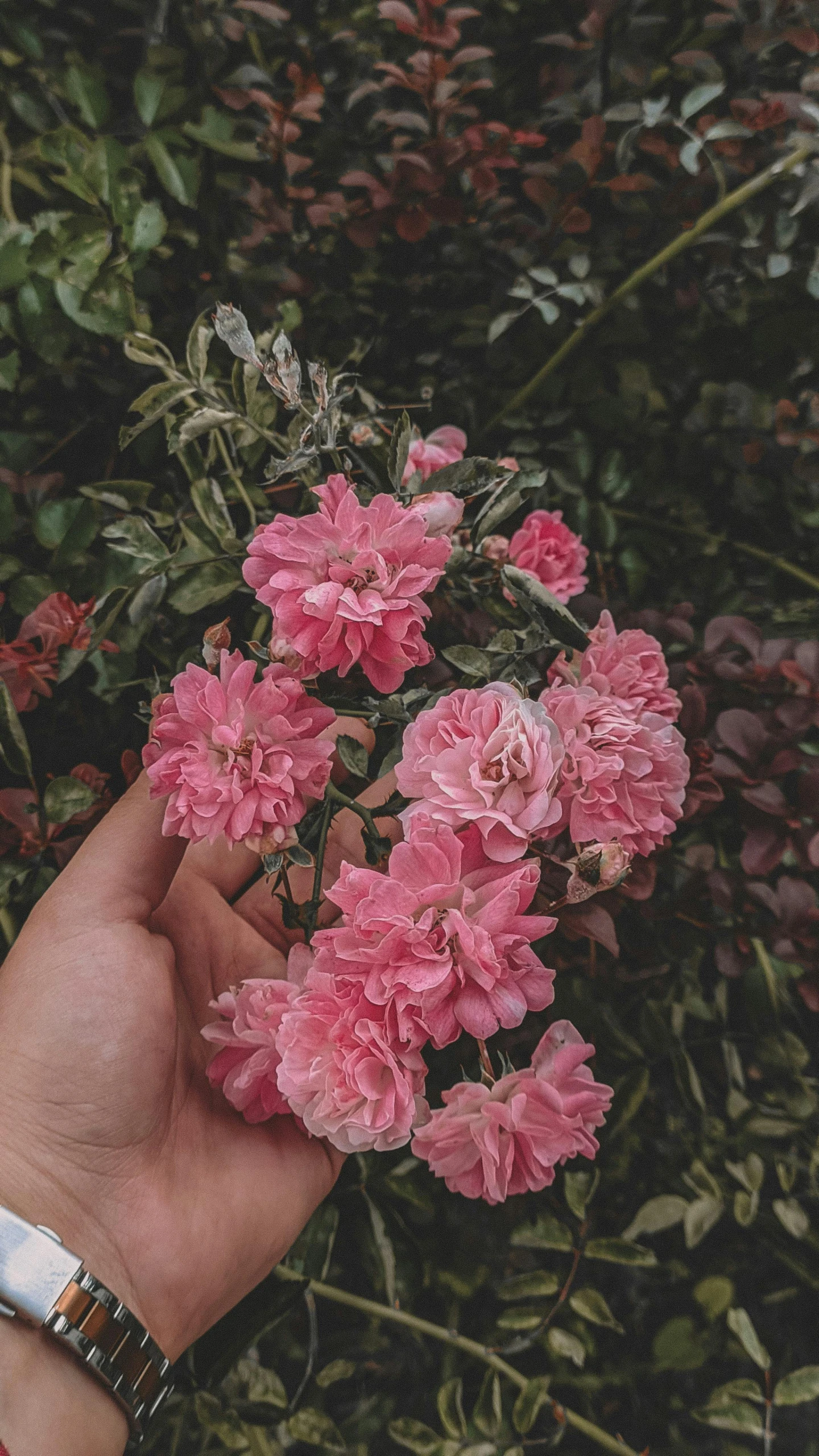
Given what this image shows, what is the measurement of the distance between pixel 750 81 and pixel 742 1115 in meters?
1.26

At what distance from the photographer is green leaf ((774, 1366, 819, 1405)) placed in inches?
38.3

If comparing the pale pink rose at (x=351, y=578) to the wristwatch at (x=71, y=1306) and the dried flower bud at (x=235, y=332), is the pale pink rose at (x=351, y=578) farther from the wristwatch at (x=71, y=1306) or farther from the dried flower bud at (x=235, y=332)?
the wristwatch at (x=71, y=1306)

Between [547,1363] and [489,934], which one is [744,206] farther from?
[547,1363]

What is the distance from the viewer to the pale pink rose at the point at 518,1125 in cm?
62

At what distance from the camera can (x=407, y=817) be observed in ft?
1.91

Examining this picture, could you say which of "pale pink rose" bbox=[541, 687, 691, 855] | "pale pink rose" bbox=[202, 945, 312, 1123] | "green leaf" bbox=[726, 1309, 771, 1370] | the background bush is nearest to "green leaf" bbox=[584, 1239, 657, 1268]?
the background bush

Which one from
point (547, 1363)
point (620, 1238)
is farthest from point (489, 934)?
point (547, 1363)

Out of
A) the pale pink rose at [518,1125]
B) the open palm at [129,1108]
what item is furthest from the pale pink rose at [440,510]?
the pale pink rose at [518,1125]

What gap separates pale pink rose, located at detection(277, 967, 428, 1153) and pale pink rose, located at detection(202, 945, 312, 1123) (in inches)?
1.4

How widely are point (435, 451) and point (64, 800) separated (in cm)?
48

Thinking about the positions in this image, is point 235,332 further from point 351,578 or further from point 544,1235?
point 544,1235

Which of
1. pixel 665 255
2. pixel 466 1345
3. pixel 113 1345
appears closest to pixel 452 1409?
pixel 466 1345

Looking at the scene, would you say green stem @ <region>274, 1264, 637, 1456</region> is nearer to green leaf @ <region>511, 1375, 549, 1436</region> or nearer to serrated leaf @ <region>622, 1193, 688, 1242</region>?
green leaf @ <region>511, 1375, 549, 1436</region>

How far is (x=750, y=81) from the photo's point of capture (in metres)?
1.09
